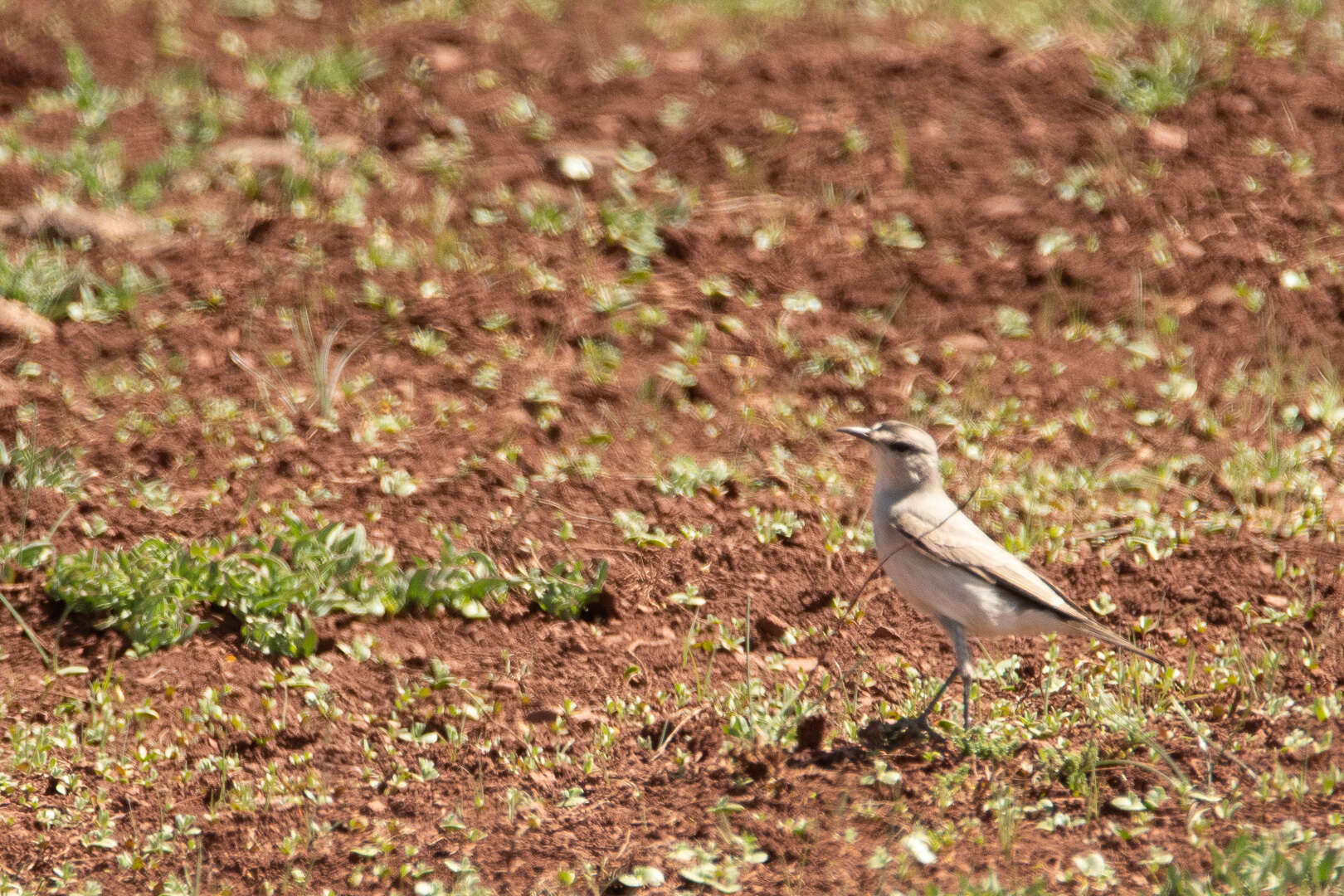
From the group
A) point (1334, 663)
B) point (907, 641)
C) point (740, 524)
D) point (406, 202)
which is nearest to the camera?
point (1334, 663)

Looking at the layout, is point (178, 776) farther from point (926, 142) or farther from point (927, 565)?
point (926, 142)

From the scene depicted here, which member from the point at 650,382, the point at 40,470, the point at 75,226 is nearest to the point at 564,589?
the point at 650,382

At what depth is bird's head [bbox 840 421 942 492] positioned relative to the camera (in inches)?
237

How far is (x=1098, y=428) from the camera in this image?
7.52 metres

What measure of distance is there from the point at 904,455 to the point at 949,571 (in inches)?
22.8

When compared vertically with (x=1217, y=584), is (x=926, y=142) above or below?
above

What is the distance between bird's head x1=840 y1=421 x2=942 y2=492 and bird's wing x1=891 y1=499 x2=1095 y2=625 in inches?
7.2

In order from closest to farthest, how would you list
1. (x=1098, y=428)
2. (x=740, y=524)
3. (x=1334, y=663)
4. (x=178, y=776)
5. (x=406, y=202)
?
(x=178, y=776) → (x=1334, y=663) → (x=740, y=524) → (x=1098, y=428) → (x=406, y=202)

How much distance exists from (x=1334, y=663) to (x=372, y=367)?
4.61 meters

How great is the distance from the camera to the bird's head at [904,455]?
6.01 m

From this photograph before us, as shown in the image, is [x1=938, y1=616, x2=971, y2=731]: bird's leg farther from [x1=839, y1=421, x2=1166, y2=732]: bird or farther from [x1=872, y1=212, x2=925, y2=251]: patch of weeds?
[x1=872, y1=212, x2=925, y2=251]: patch of weeds

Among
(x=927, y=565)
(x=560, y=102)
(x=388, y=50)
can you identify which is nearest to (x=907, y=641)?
(x=927, y=565)

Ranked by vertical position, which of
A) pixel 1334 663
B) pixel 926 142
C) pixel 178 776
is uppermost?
pixel 926 142

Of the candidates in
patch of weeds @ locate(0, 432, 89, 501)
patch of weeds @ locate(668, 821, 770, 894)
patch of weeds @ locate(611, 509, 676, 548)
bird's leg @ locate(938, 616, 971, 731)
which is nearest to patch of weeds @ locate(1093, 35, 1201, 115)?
patch of weeds @ locate(611, 509, 676, 548)
